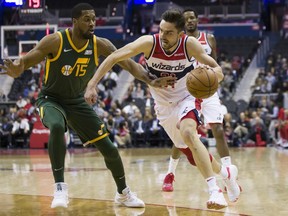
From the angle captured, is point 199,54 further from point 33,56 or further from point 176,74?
point 33,56

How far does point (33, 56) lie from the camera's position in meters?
5.95

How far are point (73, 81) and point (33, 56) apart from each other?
46 centimetres

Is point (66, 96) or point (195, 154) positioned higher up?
point (66, 96)

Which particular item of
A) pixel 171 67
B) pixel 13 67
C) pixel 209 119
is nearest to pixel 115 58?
pixel 171 67

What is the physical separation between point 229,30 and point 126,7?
4873mm

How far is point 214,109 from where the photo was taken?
25.0 ft

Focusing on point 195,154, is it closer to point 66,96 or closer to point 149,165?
point 66,96

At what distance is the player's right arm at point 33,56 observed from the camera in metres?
5.88

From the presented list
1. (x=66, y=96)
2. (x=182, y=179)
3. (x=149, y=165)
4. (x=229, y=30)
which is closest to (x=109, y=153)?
(x=66, y=96)

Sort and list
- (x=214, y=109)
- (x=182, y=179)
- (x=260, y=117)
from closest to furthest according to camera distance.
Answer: (x=214, y=109) < (x=182, y=179) < (x=260, y=117)

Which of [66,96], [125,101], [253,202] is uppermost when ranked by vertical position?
[66,96]

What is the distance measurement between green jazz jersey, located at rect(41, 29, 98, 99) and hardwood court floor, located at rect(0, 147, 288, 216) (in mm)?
1128

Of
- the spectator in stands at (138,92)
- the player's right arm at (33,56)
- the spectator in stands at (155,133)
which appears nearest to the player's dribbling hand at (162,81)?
the player's right arm at (33,56)

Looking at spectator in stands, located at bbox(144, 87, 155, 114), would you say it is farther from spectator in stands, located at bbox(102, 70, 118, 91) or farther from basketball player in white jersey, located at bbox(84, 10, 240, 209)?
basketball player in white jersey, located at bbox(84, 10, 240, 209)
